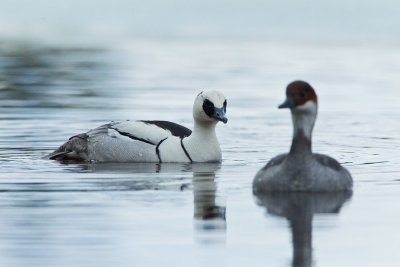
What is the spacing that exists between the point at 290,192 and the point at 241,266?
3488 mm

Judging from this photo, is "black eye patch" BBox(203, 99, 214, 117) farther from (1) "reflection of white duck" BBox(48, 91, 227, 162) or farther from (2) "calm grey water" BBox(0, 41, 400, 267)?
(2) "calm grey water" BBox(0, 41, 400, 267)

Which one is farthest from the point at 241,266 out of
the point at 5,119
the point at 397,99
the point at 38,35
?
the point at 38,35

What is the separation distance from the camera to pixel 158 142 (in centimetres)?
1633

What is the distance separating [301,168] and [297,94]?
2.31ft

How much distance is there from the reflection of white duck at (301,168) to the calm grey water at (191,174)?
0.58 feet

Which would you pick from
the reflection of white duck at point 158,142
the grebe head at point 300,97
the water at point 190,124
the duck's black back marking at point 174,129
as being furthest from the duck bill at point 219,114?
the grebe head at point 300,97

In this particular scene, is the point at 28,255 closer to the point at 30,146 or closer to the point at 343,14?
the point at 30,146

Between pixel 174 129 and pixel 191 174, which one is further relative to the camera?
pixel 174 129

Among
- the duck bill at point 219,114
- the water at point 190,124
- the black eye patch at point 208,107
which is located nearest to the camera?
the water at point 190,124

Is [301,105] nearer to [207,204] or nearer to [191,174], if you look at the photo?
[207,204]

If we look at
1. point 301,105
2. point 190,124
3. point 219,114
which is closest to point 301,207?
point 301,105

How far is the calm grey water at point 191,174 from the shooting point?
10.3m

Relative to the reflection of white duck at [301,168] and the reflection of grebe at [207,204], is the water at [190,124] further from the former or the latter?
the reflection of white duck at [301,168]

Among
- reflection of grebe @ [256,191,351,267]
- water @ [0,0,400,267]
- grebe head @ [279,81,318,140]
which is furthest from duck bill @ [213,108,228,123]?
reflection of grebe @ [256,191,351,267]
